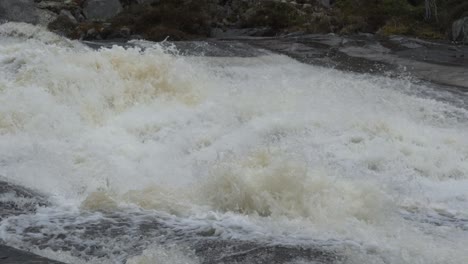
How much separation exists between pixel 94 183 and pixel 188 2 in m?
18.5

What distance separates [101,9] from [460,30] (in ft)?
49.1

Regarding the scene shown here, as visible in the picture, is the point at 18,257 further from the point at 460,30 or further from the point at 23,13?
the point at 23,13

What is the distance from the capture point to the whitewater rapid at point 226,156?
5.67 metres

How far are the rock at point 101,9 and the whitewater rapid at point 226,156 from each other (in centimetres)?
1072

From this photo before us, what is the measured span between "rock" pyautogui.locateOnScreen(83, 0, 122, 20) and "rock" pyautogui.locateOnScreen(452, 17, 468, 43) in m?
13.9

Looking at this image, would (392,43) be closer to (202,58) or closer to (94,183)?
(202,58)

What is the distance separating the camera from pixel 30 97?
1003 centimetres

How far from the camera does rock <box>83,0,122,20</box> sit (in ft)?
83.5

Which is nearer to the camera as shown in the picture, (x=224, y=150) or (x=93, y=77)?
(x=224, y=150)

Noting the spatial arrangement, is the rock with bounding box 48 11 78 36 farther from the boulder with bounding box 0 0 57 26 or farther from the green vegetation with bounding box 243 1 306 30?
the green vegetation with bounding box 243 1 306 30

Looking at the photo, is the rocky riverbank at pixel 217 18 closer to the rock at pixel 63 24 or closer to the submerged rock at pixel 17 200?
the rock at pixel 63 24

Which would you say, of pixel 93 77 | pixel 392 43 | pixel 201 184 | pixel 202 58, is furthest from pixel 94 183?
pixel 392 43

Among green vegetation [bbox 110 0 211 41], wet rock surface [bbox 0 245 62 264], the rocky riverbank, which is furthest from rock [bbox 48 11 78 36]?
wet rock surface [bbox 0 245 62 264]

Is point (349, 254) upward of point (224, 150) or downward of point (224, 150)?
upward
